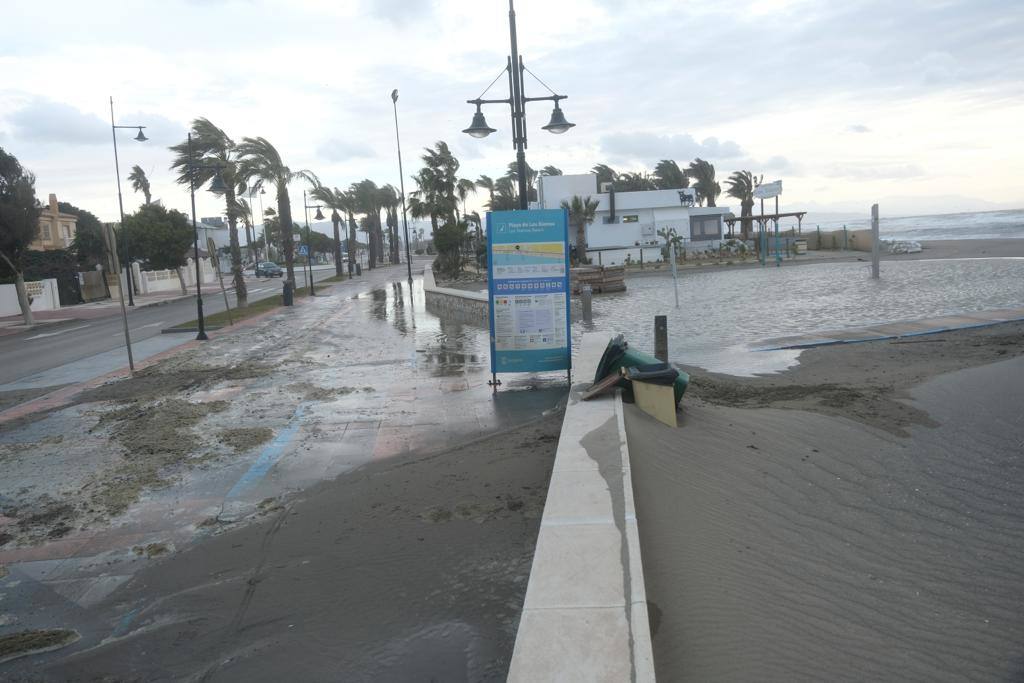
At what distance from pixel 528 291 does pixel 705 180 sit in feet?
258

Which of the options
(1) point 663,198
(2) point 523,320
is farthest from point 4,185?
(1) point 663,198

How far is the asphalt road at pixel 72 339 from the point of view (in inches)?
715

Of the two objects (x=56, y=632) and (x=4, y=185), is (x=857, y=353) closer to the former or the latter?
(x=56, y=632)

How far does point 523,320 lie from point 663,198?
53.8 metres

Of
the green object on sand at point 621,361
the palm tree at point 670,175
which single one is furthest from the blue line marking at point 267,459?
the palm tree at point 670,175

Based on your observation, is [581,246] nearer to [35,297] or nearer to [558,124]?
[35,297]

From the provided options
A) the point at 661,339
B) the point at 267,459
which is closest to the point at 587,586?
the point at 267,459

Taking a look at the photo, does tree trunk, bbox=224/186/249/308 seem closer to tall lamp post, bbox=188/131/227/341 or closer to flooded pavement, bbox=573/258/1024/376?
tall lamp post, bbox=188/131/227/341

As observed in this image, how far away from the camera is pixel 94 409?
11344 mm

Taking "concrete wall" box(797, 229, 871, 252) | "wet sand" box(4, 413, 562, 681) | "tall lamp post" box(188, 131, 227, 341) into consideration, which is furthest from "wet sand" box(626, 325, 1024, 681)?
"concrete wall" box(797, 229, 871, 252)

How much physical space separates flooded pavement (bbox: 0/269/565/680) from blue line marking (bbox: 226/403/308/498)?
1.0 inches

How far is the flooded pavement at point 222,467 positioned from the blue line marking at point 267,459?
3 cm

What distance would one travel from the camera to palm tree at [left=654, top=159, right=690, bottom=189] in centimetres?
9144

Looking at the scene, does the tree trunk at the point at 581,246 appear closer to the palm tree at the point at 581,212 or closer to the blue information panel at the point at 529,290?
the palm tree at the point at 581,212
